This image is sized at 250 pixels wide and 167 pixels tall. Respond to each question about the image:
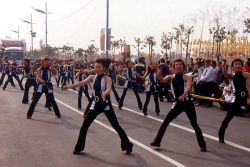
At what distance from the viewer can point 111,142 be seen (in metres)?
10.3

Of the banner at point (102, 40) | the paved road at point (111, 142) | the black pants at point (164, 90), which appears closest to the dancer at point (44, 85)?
the paved road at point (111, 142)

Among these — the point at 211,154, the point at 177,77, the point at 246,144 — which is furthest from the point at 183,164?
the point at 246,144

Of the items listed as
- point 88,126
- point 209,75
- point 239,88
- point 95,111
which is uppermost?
point 239,88

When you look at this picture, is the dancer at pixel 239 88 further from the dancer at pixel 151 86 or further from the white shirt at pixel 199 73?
the white shirt at pixel 199 73

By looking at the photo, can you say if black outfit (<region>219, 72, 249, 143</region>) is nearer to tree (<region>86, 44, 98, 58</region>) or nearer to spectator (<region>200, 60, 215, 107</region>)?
spectator (<region>200, 60, 215, 107</region>)

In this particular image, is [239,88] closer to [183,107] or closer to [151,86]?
[183,107]

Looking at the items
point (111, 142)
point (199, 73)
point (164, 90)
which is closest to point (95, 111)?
point (111, 142)

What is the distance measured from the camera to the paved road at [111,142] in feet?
27.8

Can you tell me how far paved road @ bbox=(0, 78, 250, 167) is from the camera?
8.48m

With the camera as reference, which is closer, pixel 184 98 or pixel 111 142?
pixel 184 98

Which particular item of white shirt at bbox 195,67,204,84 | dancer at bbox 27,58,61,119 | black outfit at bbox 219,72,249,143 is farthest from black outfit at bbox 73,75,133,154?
white shirt at bbox 195,67,204,84

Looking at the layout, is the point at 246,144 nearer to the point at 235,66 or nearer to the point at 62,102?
the point at 235,66

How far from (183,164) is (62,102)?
11.5 m

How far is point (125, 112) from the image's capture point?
52.9 ft
